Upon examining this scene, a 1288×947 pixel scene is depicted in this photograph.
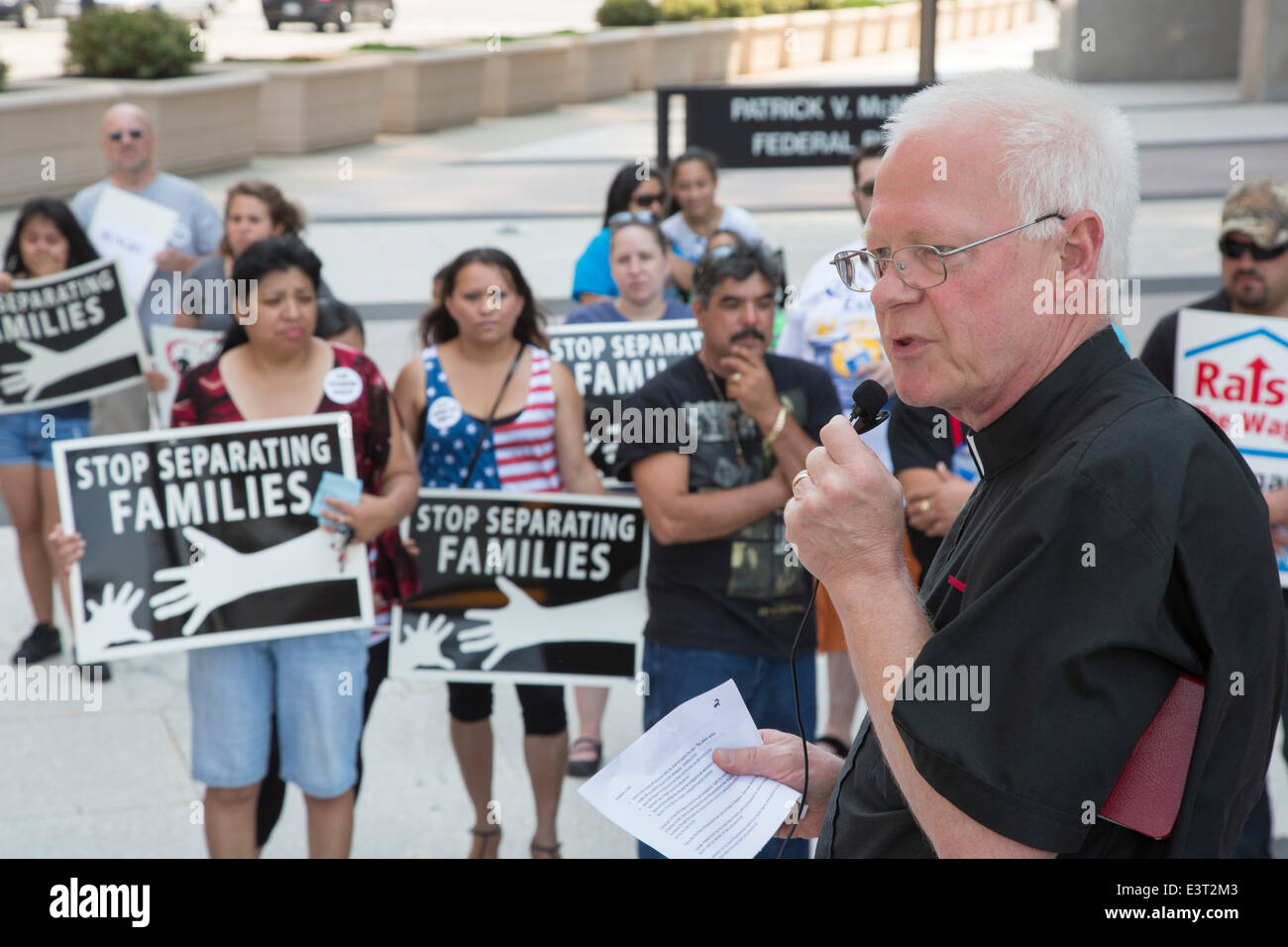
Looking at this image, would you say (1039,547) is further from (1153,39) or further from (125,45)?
(1153,39)

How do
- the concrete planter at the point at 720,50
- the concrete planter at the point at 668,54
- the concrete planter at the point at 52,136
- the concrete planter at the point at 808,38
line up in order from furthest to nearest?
1. the concrete planter at the point at 808,38
2. the concrete planter at the point at 720,50
3. the concrete planter at the point at 668,54
4. the concrete planter at the point at 52,136

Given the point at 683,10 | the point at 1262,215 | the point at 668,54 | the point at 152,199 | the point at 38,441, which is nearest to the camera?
the point at 1262,215

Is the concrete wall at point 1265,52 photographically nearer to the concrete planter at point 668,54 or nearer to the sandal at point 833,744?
the concrete planter at point 668,54

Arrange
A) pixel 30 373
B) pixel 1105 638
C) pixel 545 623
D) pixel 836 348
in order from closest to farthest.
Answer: pixel 1105 638 < pixel 545 623 < pixel 836 348 < pixel 30 373

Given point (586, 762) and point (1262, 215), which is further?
point (586, 762)

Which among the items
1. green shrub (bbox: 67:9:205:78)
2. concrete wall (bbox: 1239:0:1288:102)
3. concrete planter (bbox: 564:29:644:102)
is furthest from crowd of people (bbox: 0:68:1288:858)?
concrete wall (bbox: 1239:0:1288:102)

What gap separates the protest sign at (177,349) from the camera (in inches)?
241

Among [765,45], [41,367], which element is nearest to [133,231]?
[41,367]

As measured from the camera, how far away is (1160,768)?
1533mm

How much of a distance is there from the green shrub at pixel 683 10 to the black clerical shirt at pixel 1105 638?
3025 centimetres

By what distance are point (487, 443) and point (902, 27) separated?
35.5 m

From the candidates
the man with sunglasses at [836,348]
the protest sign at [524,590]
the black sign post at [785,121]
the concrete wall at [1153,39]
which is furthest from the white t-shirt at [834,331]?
the concrete wall at [1153,39]

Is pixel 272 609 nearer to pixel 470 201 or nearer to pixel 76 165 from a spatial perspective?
pixel 470 201
